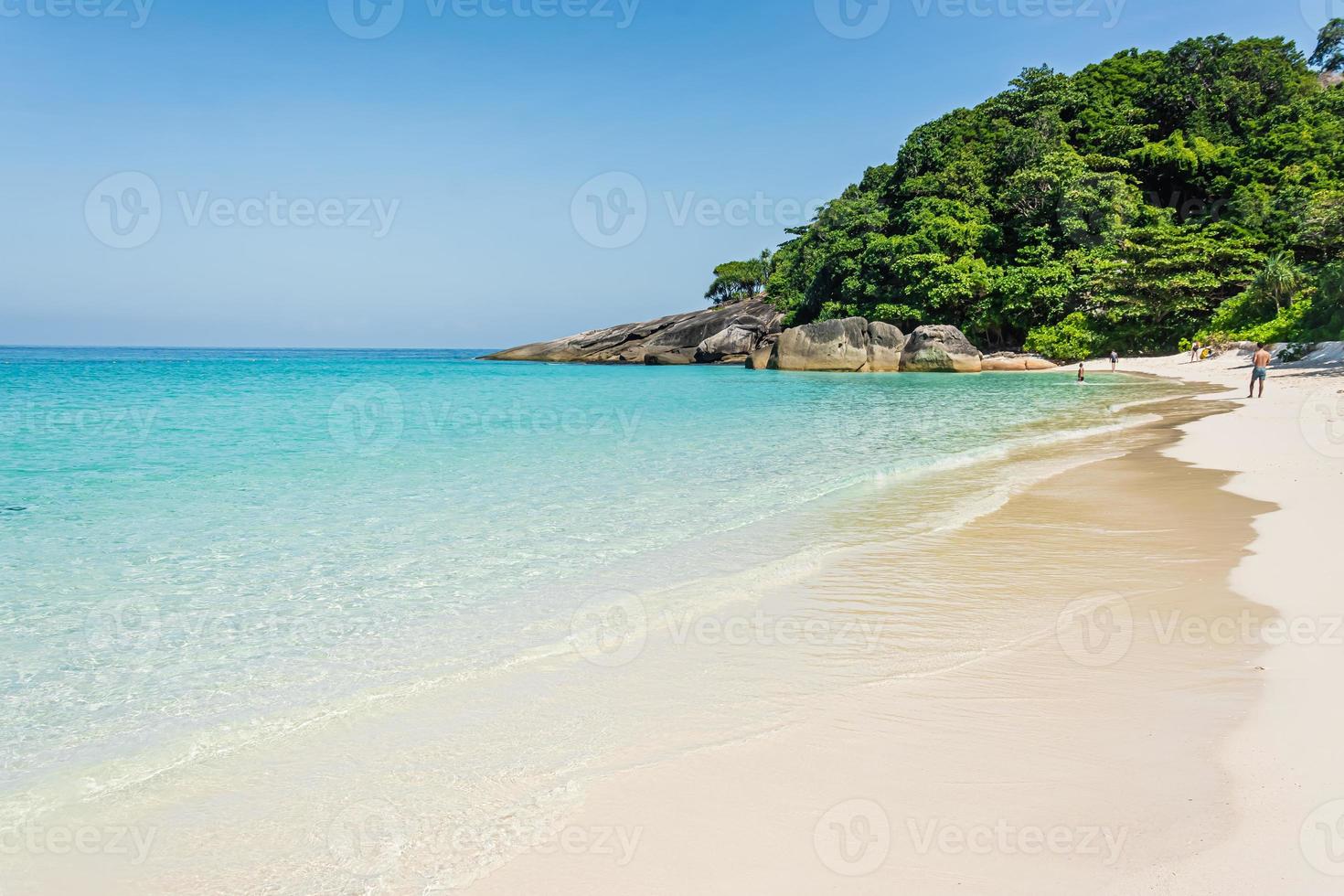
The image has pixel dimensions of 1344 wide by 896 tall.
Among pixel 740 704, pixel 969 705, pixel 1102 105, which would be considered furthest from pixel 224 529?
pixel 1102 105

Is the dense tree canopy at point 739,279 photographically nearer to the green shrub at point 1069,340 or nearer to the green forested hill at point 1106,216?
the green forested hill at point 1106,216

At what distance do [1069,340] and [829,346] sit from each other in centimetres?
1236

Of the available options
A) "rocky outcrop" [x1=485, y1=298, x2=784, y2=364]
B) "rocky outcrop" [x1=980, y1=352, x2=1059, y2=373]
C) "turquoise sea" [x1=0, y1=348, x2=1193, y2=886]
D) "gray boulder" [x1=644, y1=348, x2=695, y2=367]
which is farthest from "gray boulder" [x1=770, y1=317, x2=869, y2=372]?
"turquoise sea" [x1=0, y1=348, x2=1193, y2=886]

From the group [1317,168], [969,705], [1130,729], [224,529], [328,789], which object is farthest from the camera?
[1317,168]

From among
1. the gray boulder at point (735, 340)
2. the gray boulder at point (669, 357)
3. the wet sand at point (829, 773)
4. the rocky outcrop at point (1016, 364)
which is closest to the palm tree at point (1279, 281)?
the rocky outcrop at point (1016, 364)

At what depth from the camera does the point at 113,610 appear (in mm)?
5480

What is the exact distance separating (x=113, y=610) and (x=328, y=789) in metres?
3.32

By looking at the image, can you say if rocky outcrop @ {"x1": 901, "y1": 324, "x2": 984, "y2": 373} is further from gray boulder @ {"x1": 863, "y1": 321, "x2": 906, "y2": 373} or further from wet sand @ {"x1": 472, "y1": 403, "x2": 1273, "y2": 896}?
wet sand @ {"x1": 472, "y1": 403, "x2": 1273, "y2": 896}

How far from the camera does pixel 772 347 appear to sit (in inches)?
A: 2028

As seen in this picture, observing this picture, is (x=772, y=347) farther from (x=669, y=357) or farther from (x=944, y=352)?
(x=669, y=357)

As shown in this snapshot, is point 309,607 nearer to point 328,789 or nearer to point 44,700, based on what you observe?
point 44,700

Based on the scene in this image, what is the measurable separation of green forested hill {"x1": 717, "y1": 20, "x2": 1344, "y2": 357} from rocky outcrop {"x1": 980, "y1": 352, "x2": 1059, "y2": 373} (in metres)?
1.78

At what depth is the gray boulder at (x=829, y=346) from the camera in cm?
4422

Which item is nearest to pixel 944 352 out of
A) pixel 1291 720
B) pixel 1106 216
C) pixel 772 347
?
pixel 1106 216
